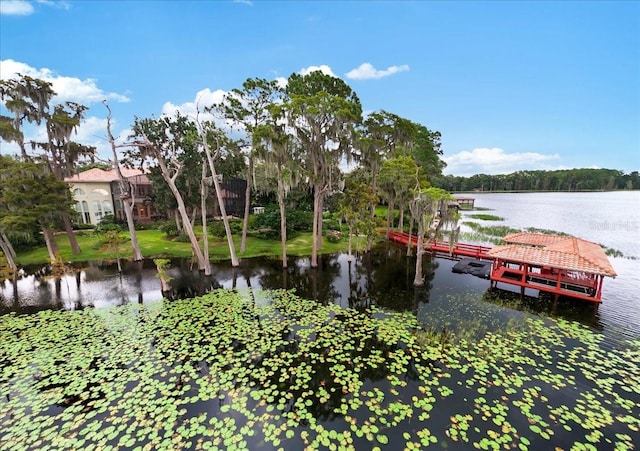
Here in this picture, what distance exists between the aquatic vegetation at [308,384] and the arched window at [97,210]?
84.0ft

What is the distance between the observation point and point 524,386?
24.0ft

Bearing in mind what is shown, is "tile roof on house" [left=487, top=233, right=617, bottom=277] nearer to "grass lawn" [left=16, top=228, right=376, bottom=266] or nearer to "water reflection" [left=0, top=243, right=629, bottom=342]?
"water reflection" [left=0, top=243, right=629, bottom=342]

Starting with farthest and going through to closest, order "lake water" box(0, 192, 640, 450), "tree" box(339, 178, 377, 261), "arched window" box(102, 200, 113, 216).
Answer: "arched window" box(102, 200, 113, 216) → "tree" box(339, 178, 377, 261) → "lake water" box(0, 192, 640, 450)

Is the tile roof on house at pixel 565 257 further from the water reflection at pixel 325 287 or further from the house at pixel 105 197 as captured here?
the house at pixel 105 197

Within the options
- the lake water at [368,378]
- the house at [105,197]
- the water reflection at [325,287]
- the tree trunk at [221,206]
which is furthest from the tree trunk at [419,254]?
the house at [105,197]

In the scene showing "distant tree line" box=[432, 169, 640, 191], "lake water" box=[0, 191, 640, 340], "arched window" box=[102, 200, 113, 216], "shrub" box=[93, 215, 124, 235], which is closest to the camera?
"lake water" box=[0, 191, 640, 340]

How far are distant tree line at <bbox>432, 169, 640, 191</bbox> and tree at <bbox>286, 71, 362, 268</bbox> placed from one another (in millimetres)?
107309

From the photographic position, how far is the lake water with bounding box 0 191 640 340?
39.1 ft

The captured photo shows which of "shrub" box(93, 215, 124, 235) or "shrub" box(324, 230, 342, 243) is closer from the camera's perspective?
"shrub" box(324, 230, 342, 243)

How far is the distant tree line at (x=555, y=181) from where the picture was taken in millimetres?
118125

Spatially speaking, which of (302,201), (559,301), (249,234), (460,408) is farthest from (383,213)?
(460,408)

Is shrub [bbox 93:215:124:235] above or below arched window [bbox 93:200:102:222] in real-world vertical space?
below

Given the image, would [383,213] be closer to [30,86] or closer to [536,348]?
[536,348]

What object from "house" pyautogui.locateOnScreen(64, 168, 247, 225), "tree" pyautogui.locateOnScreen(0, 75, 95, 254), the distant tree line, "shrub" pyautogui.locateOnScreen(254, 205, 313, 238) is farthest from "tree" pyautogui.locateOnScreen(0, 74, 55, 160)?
the distant tree line
